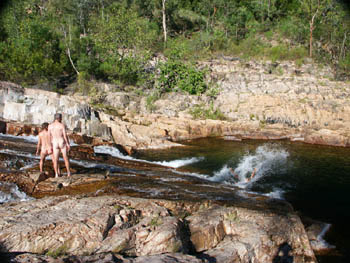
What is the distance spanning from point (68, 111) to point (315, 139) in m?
16.9

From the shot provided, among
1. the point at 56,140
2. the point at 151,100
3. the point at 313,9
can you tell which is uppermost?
the point at 313,9

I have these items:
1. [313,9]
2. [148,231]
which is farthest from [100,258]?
[313,9]

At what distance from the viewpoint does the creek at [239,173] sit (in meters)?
7.29

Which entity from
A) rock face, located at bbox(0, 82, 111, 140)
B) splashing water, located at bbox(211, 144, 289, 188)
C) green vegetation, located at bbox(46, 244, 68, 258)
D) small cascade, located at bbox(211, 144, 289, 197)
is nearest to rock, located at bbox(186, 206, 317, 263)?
green vegetation, located at bbox(46, 244, 68, 258)

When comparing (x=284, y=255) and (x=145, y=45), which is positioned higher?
(x=145, y=45)

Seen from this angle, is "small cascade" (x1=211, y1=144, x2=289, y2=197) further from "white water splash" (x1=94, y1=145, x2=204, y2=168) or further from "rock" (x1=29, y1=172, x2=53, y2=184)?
"rock" (x1=29, y1=172, x2=53, y2=184)

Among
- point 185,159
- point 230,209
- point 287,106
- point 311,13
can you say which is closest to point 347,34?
point 311,13

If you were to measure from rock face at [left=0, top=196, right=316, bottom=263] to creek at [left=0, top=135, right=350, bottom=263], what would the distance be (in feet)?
3.40

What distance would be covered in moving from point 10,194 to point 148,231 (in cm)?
437

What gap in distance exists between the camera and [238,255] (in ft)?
15.3

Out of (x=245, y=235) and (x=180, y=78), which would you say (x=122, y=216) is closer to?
(x=245, y=235)

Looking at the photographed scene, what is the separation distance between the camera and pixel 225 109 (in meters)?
23.8

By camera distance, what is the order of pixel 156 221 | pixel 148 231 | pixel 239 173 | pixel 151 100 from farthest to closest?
pixel 151 100 < pixel 239 173 < pixel 156 221 < pixel 148 231

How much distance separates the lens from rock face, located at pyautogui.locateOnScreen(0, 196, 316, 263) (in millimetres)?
4340
